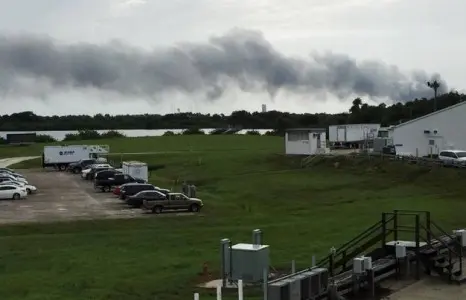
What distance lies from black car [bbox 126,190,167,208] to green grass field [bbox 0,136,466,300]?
3530 millimetres

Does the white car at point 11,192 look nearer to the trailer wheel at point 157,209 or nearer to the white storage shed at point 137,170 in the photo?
the white storage shed at point 137,170

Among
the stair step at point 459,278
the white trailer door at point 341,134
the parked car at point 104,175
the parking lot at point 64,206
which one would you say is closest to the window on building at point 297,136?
the white trailer door at point 341,134

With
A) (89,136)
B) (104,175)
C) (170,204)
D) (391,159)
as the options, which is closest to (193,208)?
(170,204)

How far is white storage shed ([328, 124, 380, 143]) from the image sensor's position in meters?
93.3

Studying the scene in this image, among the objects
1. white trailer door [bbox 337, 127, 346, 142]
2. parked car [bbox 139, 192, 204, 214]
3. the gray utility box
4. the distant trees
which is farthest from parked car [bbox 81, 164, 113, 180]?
the distant trees

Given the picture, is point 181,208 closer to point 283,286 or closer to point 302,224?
point 302,224

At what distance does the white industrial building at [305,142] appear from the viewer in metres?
76.1

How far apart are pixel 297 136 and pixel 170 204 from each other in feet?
116

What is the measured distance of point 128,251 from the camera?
29.7m

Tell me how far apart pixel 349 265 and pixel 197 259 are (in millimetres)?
6805

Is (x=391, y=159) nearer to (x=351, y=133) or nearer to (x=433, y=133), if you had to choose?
(x=433, y=133)

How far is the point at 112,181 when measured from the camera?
58.2 meters

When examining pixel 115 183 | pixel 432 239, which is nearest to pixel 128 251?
pixel 432 239

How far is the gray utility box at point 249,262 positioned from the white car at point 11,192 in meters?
38.6
